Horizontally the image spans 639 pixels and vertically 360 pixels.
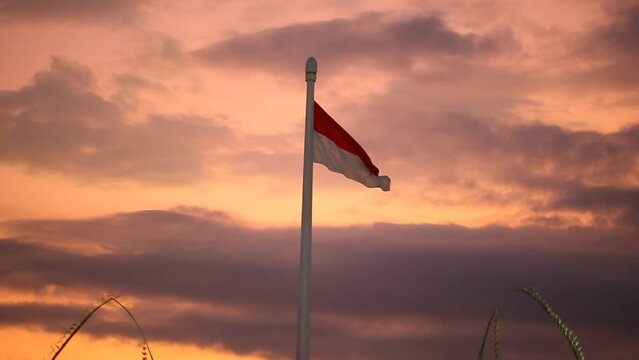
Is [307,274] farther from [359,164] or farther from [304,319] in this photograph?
[359,164]

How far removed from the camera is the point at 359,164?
24.8 meters

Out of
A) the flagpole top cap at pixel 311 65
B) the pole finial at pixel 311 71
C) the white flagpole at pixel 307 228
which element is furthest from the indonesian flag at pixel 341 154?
the flagpole top cap at pixel 311 65

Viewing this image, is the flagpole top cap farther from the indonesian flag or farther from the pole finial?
the indonesian flag

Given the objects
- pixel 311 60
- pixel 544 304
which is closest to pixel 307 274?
pixel 311 60

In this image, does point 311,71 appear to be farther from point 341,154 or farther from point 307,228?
point 307,228

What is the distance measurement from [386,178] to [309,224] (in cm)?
317


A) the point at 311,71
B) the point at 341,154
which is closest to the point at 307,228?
the point at 341,154

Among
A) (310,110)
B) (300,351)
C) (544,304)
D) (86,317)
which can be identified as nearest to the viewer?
(544,304)

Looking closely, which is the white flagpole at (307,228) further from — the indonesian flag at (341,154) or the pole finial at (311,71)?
the indonesian flag at (341,154)

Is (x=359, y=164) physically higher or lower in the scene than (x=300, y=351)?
higher

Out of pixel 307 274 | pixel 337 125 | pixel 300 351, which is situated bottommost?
pixel 300 351

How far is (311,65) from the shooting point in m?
23.8

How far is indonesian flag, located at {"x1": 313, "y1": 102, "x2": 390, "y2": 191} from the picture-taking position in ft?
79.7

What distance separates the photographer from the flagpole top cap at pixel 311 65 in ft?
→ 78.1
